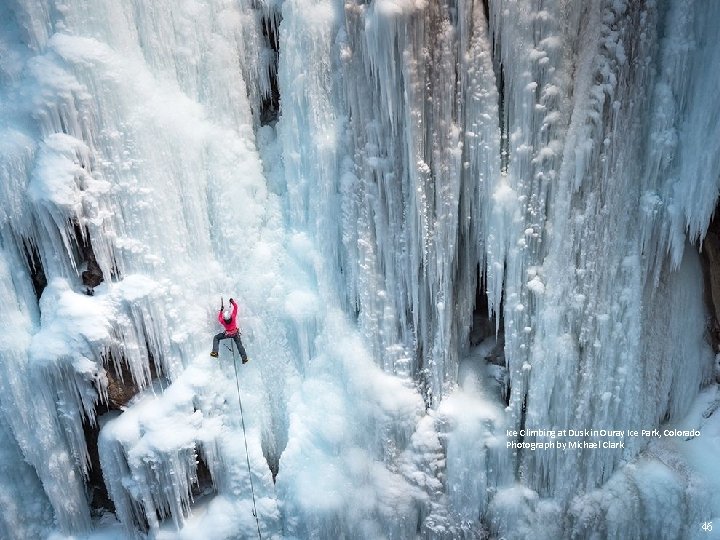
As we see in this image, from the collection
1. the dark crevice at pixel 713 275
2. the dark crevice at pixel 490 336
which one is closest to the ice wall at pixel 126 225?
the dark crevice at pixel 490 336

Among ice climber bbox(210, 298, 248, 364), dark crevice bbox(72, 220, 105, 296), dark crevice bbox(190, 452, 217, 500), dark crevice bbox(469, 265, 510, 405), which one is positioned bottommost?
dark crevice bbox(190, 452, 217, 500)

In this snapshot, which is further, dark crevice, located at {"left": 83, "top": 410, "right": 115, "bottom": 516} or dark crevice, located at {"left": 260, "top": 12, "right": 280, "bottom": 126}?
dark crevice, located at {"left": 83, "top": 410, "right": 115, "bottom": 516}

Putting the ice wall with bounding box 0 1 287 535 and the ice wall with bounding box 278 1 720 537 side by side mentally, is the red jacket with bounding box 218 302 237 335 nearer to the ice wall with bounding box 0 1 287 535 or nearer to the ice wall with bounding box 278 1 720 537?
the ice wall with bounding box 0 1 287 535

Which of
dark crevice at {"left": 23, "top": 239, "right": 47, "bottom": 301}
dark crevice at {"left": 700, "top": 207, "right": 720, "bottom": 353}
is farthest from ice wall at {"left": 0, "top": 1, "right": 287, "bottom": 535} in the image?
dark crevice at {"left": 700, "top": 207, "right": 720, "bottom": 353}

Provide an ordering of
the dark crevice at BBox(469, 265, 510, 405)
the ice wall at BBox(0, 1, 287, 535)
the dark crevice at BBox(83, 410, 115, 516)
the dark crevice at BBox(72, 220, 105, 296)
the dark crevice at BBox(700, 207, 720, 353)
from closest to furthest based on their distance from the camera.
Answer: the dark crevice at BBox(700, 207, 720, 353) → the ice wall at BBox(0, 1, 287, 535) → the dark crevice at BBox(469, 265, 510, 405) → the dark crevice at BBox(72, 220, 105, 296) → the dark crevice at BBox(83, 410, 115, 516)

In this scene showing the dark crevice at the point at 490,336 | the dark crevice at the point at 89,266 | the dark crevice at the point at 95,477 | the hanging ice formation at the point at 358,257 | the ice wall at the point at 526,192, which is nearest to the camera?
the ice wall at the point at 526,192

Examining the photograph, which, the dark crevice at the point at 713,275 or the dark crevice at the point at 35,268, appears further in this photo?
the dark crevice at the point at 35,268

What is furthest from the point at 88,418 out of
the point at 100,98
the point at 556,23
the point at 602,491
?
the point at 556,23

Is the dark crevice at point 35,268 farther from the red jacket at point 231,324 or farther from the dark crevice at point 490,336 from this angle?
the dark crevice at point 490,336

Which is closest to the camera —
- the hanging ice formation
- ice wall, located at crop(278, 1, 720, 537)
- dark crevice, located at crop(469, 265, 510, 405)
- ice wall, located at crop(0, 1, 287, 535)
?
ice wall, located at crop(278, 1, 720, 537)

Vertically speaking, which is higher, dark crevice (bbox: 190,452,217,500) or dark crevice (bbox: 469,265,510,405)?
dark crevice (bbox: 469,265,510,405)
